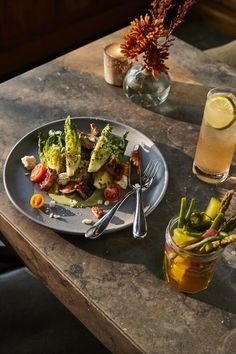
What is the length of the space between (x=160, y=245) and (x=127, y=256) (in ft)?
0.26

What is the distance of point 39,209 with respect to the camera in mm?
1044

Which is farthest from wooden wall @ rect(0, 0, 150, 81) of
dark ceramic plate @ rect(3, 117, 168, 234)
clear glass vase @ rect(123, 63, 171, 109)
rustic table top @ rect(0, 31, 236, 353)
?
dark ceramic plate @ rect(3, 117, 168, 234)

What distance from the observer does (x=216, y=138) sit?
1.09 metres

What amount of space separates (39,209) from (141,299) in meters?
0.31

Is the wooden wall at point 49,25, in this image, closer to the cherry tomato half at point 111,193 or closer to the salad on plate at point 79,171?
the salad on plate at point 79,171

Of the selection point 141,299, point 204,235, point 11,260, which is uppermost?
point 204,235

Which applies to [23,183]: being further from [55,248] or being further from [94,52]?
[94,52]

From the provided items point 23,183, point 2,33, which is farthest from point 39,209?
point 2,33

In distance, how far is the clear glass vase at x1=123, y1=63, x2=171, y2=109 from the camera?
132 centimetres

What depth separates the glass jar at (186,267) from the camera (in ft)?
2.72

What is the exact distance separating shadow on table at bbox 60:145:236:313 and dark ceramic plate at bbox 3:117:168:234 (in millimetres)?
31

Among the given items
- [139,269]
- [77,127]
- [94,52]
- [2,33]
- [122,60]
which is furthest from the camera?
[2,33]

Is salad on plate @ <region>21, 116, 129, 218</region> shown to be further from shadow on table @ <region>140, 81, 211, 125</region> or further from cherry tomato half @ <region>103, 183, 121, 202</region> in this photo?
shadow on table @ <region>140, 81, 211, 125</region>

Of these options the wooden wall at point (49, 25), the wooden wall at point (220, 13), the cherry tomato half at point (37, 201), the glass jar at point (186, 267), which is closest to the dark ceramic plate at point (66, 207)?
the cherry tomato half at point (37, 201)
